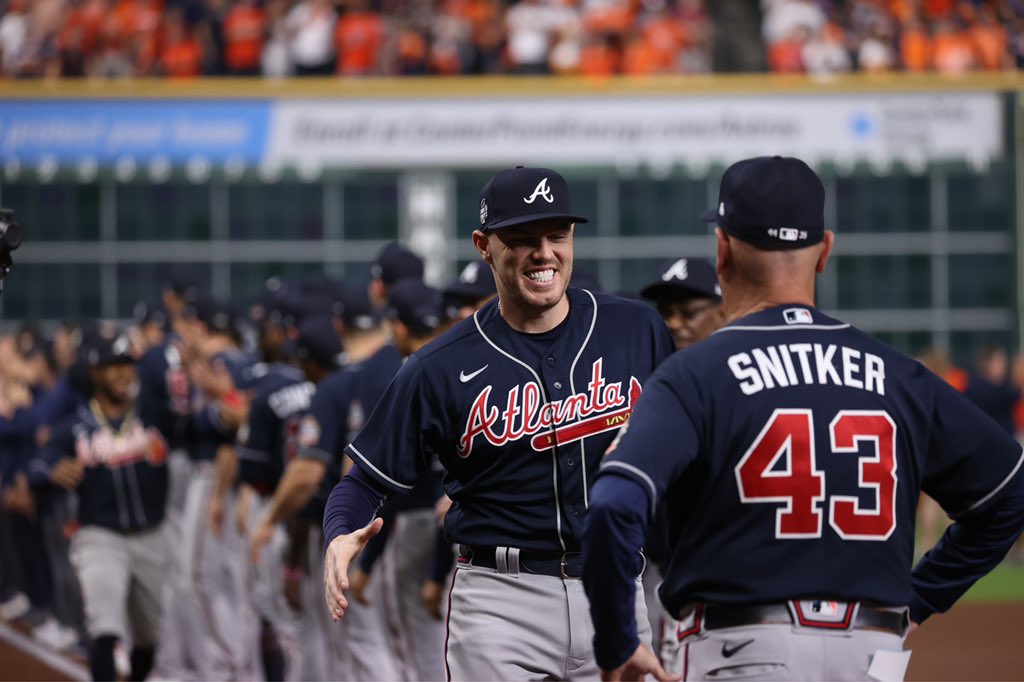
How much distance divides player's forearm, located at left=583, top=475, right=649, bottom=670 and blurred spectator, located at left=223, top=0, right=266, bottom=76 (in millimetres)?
22301

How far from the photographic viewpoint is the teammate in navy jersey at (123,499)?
9547 mm

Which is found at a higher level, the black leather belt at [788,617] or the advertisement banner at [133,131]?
the advertisement banner at [133,131]

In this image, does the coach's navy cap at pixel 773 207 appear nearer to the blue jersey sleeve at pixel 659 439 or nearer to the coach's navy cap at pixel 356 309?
the blue jersey sleeve at pixel 659 439

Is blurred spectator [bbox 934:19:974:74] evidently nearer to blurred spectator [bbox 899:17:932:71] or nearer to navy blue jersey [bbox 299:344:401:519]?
blurred spectator [bbox 899:17:932:71]

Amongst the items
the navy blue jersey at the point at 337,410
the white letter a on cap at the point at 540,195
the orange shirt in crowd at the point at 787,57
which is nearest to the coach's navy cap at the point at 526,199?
the white letter a on cap at the point at 540,195

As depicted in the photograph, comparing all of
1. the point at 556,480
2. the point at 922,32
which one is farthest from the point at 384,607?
the point at 922,32

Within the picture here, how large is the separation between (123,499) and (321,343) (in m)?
1.87

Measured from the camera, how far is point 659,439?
11.5ft

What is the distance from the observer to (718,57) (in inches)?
990

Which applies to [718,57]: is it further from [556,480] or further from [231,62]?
[556,480]

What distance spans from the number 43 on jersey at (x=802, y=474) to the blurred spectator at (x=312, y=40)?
21.7m

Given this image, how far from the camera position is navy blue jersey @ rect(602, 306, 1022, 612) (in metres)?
3.53

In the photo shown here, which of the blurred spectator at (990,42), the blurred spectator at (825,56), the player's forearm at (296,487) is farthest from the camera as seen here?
the blurred spectator at (825,56)

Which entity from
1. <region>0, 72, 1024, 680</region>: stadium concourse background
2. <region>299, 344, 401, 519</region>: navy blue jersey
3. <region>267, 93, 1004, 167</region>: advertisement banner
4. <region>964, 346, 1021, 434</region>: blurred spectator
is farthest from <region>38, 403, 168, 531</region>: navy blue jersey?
<region>267, 93, 1004, 167</region>: advertisement banner
